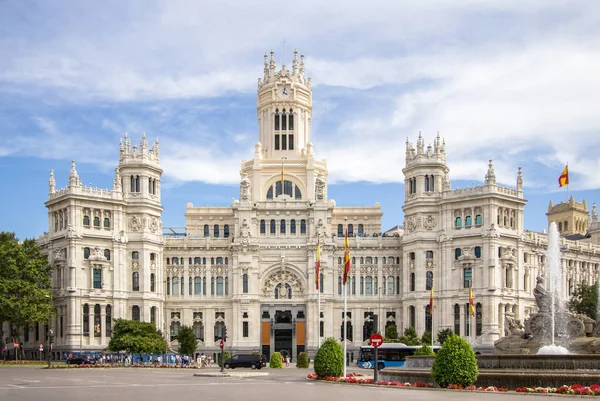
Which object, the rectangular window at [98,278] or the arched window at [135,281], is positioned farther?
the arched window at [135,281]

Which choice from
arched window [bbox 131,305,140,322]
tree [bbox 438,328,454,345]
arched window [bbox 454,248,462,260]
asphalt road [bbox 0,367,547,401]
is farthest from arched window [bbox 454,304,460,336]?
asphalt road [bbox 0,367,547,401]

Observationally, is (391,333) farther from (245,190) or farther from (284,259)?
(245,190)

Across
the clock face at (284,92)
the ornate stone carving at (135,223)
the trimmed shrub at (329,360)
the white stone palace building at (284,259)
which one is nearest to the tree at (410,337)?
the white stone palace building at (284,259)

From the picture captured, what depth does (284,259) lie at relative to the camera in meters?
132

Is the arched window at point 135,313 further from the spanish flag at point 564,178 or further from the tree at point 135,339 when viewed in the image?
the spanish flag at point 564,178

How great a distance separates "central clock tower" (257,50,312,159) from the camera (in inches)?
Answer: 5679

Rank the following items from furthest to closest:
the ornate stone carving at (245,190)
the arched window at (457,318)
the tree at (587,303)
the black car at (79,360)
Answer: the ornate stone carving at (245,190) < the arched window at (457,318) < the tree at (587,303) < the black car at (79,360)

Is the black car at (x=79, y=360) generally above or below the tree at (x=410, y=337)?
below

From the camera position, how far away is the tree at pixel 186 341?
121250 mm

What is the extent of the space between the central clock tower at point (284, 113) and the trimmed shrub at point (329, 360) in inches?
3225

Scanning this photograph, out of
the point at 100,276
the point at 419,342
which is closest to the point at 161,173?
the point at 100,276

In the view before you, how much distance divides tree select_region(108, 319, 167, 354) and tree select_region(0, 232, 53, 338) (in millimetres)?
9043

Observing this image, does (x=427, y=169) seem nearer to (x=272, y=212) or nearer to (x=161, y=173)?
(x=272, y=212)

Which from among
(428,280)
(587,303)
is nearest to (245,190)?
(428,280)
